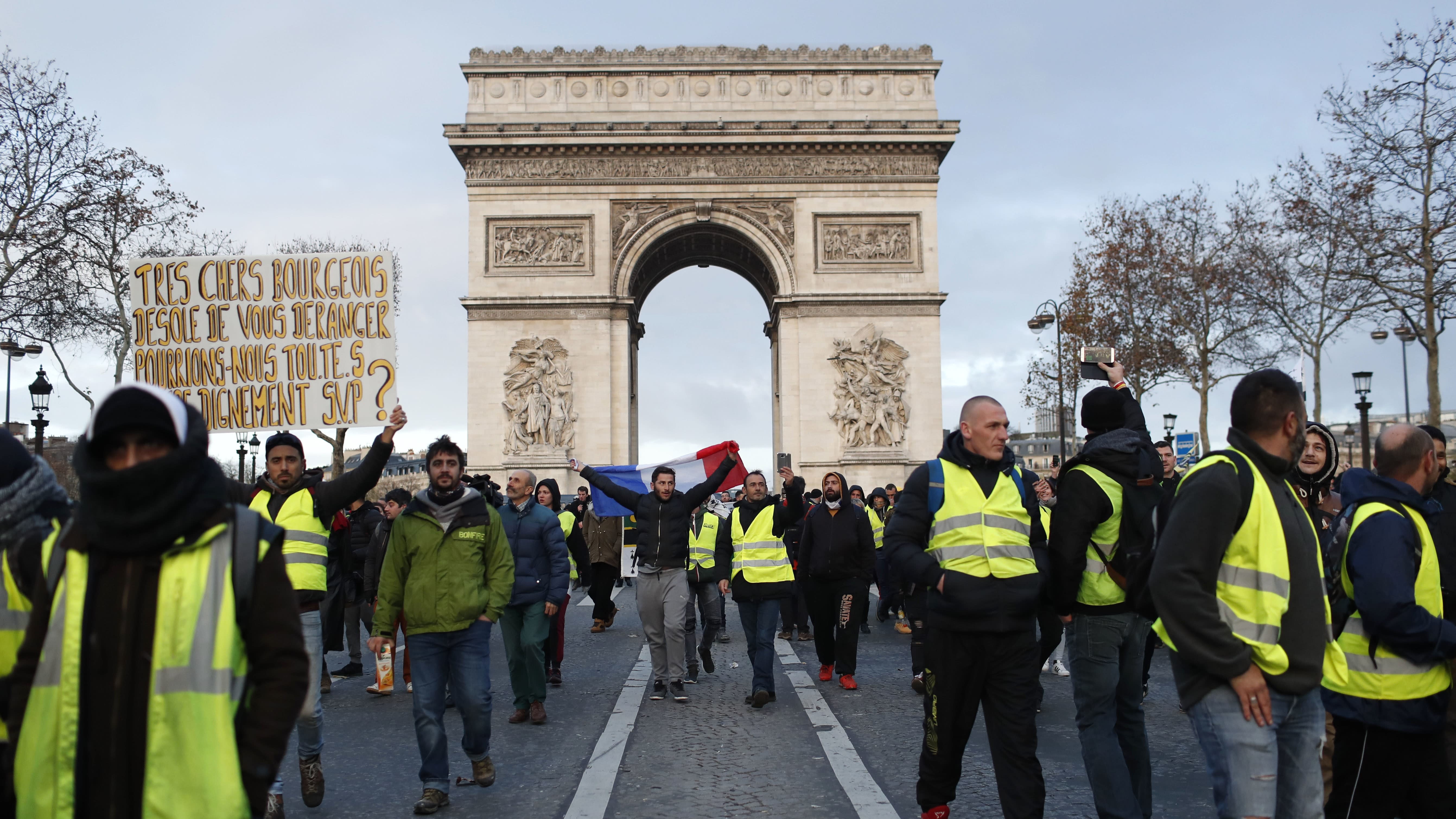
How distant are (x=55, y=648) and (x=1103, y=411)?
4142 mm

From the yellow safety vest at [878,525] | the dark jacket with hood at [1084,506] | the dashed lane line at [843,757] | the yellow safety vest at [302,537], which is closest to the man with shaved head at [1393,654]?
the dark jacket with hood at [1084,506]

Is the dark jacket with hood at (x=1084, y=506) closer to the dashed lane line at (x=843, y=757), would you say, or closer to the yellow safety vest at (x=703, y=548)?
the dashed lane line at (x=843, y=757)

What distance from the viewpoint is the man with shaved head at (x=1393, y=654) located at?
12.5 ft

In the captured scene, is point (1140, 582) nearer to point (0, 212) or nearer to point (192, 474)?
point (192, 474)

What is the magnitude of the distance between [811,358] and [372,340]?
72.7ft

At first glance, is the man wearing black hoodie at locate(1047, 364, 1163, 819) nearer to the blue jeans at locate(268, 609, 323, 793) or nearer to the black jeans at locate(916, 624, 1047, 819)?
the black jeans at locate(916, 624, 1047, 819)

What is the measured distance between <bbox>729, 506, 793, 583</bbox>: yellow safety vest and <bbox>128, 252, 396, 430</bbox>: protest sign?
3.00m

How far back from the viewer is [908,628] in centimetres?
1405

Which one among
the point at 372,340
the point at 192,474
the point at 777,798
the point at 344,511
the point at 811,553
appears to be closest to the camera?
the point at 192,474

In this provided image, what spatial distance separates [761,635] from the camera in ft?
28.7

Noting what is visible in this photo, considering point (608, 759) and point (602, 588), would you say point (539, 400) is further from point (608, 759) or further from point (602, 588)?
point (608, 759)

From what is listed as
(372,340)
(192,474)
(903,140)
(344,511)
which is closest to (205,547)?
(192,474)

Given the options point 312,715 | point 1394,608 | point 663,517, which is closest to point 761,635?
point 663,517

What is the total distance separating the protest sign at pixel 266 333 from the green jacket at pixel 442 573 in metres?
2.60
